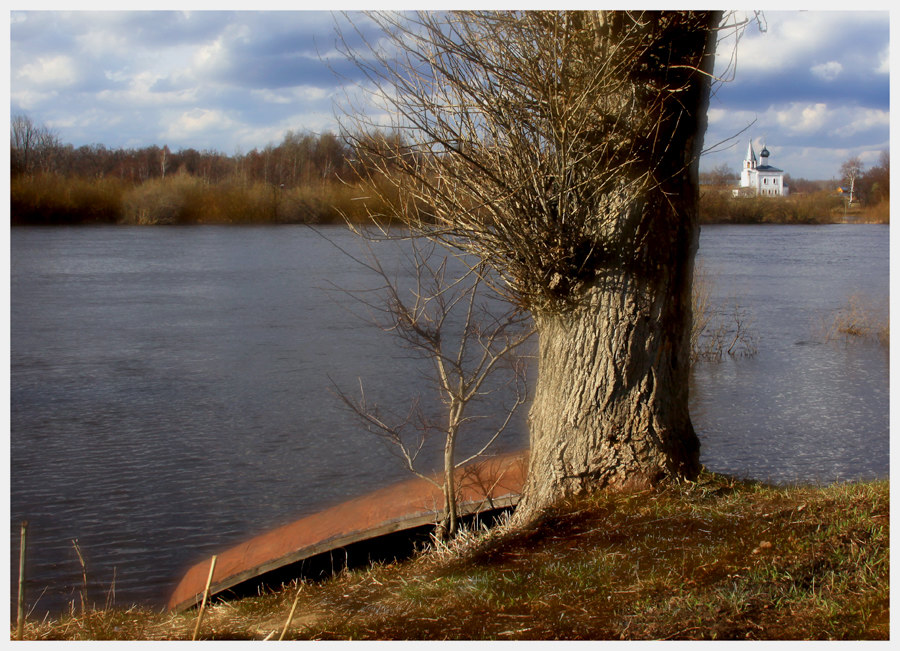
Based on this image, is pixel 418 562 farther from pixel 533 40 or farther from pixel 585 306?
pixel 533 40

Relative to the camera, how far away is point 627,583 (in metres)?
4.21

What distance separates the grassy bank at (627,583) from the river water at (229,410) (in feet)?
7.64

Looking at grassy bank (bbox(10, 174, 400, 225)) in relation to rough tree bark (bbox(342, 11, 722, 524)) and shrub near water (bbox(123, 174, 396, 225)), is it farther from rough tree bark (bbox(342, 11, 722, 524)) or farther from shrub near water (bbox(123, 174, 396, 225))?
rough tree bark (bbox(342, 11, 722, 524))

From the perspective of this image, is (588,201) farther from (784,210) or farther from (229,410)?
(784,210)

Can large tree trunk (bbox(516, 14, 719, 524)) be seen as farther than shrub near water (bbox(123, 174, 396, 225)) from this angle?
No

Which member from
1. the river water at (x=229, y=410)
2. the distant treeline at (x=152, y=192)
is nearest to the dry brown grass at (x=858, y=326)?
the river water at (x=229, y=410)

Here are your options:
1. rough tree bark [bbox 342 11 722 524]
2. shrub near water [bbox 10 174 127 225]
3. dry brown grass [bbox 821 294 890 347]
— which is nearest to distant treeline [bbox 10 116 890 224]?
shrub near water [bbox 10 174 127 225]

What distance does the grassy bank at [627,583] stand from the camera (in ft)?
12.4

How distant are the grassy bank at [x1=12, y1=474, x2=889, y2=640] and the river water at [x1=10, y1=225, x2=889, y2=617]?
7.64 feet

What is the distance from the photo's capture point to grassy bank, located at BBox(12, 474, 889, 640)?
12.4 ft

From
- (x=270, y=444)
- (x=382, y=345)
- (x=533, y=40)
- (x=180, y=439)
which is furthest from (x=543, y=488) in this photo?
(x=382, y=345)

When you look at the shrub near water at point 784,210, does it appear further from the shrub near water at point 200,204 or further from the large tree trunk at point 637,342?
the large tree trunk at point 637,342

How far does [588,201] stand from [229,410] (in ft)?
26.2

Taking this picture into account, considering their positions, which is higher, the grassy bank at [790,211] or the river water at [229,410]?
the grassy bank at [790,211]
